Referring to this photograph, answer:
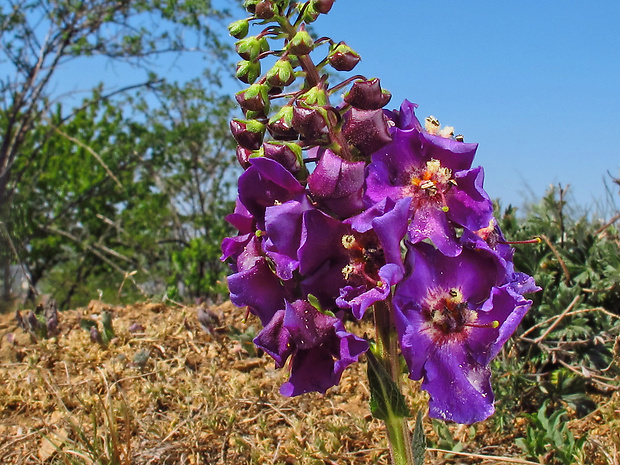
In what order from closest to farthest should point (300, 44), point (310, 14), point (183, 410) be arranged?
point (300, 44) → point (310, 14) → point (183, 410)

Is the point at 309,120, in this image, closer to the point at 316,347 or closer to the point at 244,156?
the point at 244,156

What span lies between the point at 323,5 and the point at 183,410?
2027mm

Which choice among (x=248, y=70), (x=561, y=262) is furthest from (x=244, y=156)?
(x=561, y=262)

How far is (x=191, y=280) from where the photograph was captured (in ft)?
33.9

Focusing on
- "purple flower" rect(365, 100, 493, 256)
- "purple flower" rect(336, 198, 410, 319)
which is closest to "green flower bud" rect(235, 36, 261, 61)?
"purple flower" rect(365, 100, 493, 256)

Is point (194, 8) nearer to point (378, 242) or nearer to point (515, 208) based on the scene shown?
point (515, 208)

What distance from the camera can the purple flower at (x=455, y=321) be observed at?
1.56 m

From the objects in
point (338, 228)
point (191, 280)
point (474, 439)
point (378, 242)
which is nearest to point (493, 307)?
point (378, 242)

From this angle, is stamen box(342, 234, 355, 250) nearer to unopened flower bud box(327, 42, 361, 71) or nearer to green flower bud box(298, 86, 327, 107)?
green flower bud box(298, 86, 327, 107)

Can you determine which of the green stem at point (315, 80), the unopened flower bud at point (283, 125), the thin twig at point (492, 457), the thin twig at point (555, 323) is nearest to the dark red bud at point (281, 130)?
the unopened flower bud at point (283, 125)

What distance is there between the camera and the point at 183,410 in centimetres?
296

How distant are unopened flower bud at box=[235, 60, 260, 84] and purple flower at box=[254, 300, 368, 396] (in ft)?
2.10

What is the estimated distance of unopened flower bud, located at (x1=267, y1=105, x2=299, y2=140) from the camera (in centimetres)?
162

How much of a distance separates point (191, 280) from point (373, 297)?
912 centimetres
